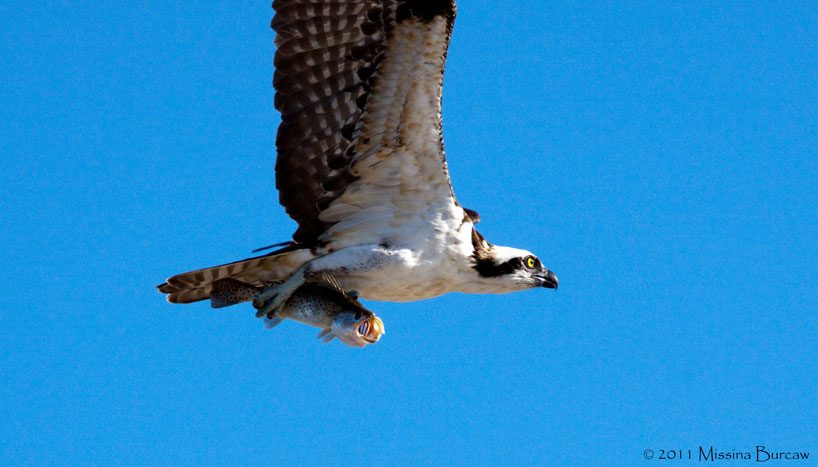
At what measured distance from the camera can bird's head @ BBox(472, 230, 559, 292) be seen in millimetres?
9312

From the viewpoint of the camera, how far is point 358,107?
8.83 metres

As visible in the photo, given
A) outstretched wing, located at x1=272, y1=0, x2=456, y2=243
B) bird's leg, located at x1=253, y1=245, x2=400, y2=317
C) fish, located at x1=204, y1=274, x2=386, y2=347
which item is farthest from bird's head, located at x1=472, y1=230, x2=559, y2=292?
fish, located at x1=204, y1=274, x2=386, y2=347

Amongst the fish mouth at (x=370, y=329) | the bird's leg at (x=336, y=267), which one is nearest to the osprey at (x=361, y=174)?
the bird's leg at (x=336, y=267)

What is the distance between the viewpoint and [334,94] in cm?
894

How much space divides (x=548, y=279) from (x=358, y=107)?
7.79 feet

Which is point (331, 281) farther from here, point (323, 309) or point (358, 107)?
point (358, 107)

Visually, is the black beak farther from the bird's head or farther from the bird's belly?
the bird's belly

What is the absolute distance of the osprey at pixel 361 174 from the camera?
8625mm

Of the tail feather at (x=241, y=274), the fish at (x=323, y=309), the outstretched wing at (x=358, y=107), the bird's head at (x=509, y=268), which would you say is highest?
the outstretched wing at (x=358, y=107)

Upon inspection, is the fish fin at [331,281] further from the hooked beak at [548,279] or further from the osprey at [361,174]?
the hooked beak at [548,279]

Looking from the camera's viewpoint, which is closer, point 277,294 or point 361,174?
point 277,294

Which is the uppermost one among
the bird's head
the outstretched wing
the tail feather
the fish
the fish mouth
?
the outstretched wing

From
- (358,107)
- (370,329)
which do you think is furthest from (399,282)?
(358,107)

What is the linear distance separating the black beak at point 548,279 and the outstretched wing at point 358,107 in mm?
1245
